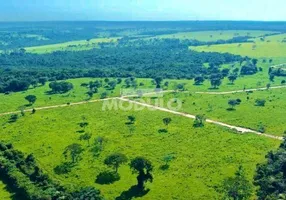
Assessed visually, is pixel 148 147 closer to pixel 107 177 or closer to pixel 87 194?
pixel 107 177

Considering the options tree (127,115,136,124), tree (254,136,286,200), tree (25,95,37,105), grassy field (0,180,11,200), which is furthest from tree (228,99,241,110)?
grassy field (0,180,11,200)

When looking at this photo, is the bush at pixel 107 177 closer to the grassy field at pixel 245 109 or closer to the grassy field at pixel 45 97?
the grassy field at pixel 245 109

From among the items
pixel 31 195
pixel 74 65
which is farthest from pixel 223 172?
pixel 74 65

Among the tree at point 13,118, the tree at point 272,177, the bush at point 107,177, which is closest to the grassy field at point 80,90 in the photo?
the tree at point 13,118

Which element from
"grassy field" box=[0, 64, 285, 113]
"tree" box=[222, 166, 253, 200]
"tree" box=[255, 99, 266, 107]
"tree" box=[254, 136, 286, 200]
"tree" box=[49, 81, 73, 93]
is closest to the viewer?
"tree" box=[254, 136, 286, 200]

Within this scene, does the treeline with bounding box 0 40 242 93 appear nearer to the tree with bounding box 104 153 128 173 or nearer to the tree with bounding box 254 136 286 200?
the tree with bounding box 104 153 128 173

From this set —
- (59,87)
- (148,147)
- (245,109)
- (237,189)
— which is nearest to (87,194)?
(237,189)
